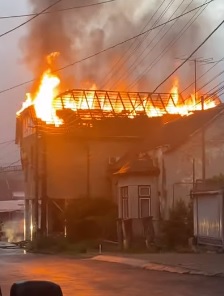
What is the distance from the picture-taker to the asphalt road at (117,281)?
43.0 feet

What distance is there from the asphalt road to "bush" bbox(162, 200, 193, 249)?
7.76m

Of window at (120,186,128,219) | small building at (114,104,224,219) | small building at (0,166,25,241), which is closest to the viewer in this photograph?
small building at (114,104,224,219)

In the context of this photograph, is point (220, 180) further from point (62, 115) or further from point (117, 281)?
point (62, 115)

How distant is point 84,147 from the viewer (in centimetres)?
4522

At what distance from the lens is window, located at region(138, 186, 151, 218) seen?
3669 cm

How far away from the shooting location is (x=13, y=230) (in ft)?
213

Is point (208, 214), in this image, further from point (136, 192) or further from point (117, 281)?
point (136, 192)

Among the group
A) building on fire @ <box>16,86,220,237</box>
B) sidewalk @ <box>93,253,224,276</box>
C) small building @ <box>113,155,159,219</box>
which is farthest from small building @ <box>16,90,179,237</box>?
sidewalk @ <box>93,253,224,276</box>

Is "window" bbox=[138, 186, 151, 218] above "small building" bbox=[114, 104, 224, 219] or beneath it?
Result: beneath

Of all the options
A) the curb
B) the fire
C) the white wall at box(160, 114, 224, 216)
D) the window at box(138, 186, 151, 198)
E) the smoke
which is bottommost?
the smoke

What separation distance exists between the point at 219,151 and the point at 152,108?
1584cm

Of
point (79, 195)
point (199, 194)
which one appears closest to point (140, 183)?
point (79, 195)

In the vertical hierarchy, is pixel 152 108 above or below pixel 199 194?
above

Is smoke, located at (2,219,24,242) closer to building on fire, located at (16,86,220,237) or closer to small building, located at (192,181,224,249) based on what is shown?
building on fire, located at (16,86,220,237)
